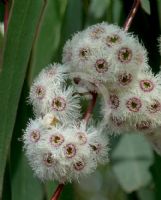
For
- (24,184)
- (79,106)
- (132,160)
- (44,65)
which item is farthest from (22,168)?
(132,160)

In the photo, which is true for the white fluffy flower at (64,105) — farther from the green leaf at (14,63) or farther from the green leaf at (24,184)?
the green leaf at (24,184)

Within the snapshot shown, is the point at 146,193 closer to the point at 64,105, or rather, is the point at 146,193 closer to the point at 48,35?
the point at 48,35

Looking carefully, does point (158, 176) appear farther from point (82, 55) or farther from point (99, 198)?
point (99, 198)

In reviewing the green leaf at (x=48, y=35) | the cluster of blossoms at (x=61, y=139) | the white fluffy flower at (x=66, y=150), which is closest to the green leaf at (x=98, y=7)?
the green leaf at (x=48, y=35)

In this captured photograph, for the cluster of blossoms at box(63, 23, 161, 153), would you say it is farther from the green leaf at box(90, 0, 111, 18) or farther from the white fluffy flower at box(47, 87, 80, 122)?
the green leaf at box(90, 0, 111, 18)

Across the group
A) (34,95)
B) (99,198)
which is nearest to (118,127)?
(34,95)
